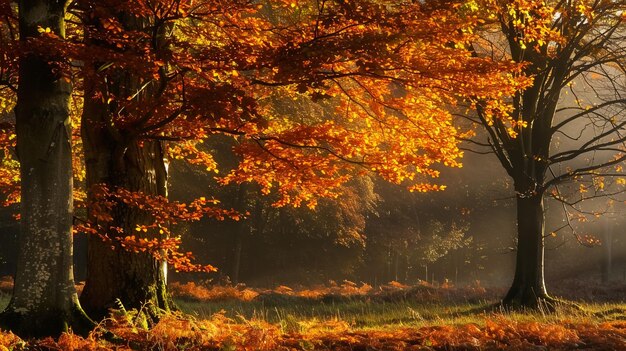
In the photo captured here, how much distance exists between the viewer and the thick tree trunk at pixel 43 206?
289 inches

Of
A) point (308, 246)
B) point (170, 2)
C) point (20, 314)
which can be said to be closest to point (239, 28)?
point (170, 2)

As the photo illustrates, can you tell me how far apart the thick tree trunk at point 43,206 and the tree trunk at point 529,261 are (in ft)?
37.2

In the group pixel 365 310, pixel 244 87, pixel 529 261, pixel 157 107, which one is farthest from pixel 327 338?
pixel 529 261

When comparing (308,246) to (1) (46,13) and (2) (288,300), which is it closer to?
(2) (288,300)

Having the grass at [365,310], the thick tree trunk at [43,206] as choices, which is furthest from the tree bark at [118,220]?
the grass at [365,310]

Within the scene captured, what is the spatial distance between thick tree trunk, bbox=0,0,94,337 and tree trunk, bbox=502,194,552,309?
37.2 ft

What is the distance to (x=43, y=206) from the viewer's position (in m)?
7.35

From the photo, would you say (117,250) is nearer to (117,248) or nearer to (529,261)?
(117,248)

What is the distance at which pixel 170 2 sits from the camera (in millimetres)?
7891

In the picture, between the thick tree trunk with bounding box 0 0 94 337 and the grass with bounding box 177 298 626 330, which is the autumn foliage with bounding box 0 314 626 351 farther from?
the grass with bounding box 177 298 626 330

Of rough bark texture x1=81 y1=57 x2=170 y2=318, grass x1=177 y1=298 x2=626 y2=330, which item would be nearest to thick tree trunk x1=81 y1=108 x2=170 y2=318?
rough bark texture x1=81 y1=57 x2=170 y2=318

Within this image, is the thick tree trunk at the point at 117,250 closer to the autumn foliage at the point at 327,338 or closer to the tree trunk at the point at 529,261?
the autumn foliage at the point at 327,338

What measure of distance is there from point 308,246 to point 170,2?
3095 cm

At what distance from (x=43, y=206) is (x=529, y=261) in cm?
1242
